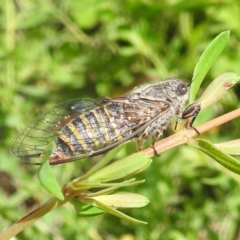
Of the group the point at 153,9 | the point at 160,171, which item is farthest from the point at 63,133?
the point at 153,9

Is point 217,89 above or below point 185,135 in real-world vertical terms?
above

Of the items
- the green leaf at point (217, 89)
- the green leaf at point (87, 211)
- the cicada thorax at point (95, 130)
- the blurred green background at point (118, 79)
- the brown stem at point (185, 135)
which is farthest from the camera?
the blurred green background at point (118, 79)

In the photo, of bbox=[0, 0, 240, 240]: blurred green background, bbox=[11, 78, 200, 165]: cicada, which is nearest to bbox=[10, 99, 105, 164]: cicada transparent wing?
bbox=[11, 78, 200, 165]: cicada

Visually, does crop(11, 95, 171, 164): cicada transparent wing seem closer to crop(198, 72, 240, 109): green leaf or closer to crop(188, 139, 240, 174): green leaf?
crop(198, 72, 240, 109): green leaf

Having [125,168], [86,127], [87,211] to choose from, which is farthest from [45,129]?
[125,168]

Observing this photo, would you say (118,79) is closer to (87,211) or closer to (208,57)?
(208,57)

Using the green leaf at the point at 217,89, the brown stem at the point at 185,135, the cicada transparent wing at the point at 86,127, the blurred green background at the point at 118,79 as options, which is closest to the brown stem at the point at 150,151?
the brown stem at the point at 185,135

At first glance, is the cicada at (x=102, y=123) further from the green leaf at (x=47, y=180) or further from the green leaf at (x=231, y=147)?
the green leaf at (x=47, y=180)
